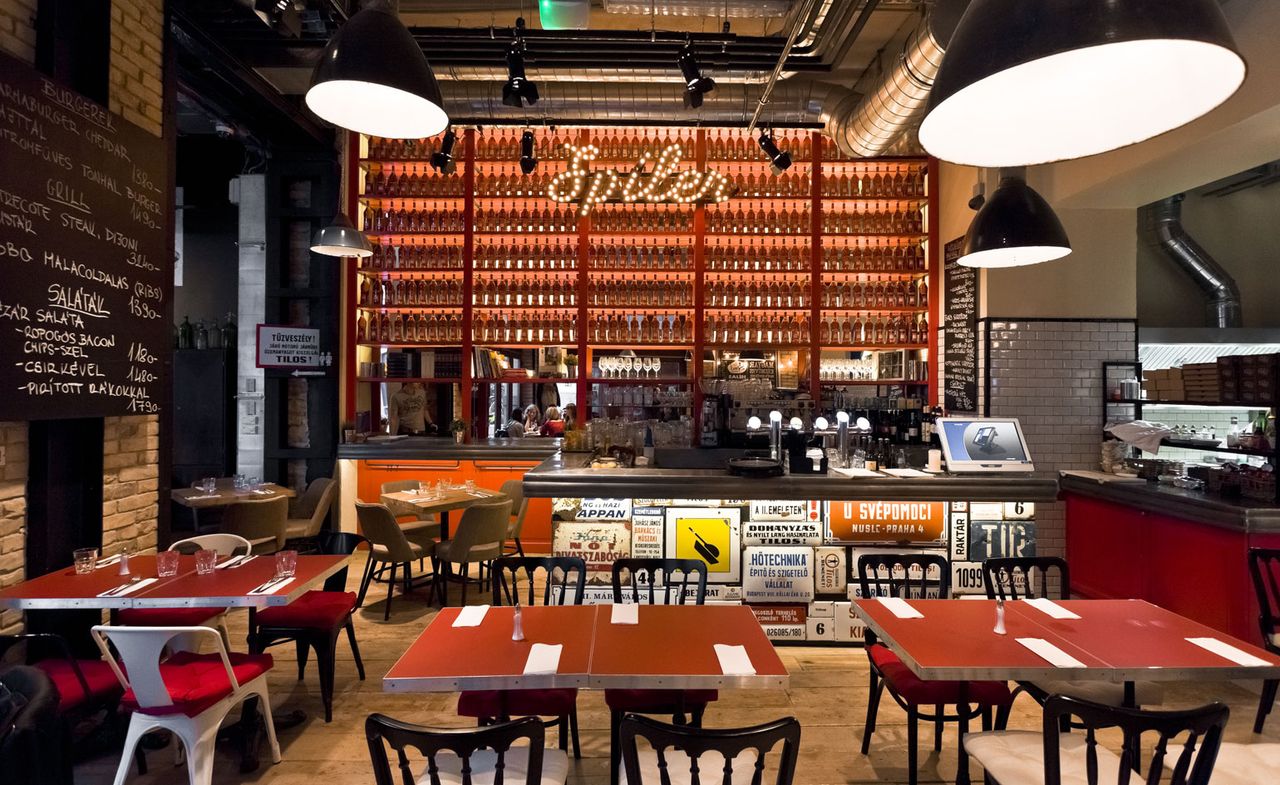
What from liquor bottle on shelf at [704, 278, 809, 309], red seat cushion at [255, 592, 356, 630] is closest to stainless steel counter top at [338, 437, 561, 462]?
liquor bottle on shelf at [704, 278, 809, 309]

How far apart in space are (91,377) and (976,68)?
402 cm

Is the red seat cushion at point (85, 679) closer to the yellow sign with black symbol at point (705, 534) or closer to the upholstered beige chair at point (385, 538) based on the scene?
the upholstered beige chair at point (385, 538)

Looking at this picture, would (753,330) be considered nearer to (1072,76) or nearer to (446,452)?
Result: (446,452)

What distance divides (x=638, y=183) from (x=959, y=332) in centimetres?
319

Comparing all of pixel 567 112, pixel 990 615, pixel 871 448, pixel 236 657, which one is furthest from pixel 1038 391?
pixel 236 657

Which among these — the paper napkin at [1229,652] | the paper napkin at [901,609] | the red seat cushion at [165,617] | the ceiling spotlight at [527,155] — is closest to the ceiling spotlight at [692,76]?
the ceiling spotlight at [527,155]

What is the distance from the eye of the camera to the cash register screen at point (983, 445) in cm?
441

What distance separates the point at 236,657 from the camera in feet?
9.88

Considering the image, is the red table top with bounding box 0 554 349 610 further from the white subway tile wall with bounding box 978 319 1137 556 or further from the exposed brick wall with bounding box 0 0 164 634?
the white subway tile wall with bounding box 978 319 1137 556

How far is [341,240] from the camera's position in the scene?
5.41 metres

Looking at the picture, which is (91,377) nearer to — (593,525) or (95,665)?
(95,665)

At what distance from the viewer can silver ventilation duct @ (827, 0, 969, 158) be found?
396 cm

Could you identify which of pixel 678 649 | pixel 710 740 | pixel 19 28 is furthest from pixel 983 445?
pixel 19 28

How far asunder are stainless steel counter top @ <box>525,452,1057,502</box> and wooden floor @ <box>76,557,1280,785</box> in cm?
102
